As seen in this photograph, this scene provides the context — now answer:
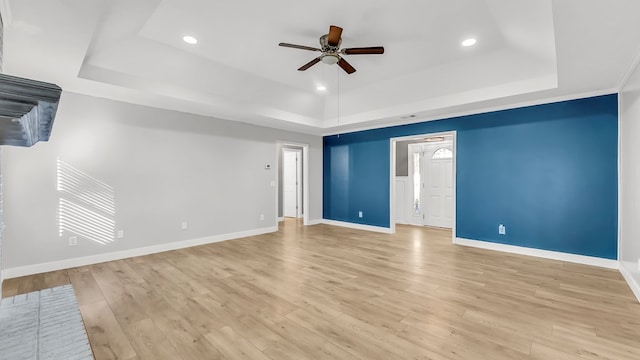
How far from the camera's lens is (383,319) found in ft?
7.91

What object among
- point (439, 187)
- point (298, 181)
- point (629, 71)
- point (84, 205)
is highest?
point (629, 71)

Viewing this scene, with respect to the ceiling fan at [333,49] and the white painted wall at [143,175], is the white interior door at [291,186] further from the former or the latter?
the ceiling fan at [333,49]

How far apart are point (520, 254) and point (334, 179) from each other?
4.26 metres

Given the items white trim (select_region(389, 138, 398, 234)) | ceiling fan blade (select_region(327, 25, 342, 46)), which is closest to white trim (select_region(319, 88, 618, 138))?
white trim (select_region(389, 138, 398, 234))

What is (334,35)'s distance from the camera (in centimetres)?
282

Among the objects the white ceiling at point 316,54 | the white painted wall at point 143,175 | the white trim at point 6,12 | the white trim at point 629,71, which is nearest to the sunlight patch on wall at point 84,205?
the white painted wall at point 143,175

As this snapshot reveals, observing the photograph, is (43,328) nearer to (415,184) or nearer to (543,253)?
(543,253)

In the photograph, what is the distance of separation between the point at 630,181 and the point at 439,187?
393cm

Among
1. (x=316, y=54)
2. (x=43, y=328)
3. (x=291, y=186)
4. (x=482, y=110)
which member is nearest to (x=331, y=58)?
(x=316, y=54)

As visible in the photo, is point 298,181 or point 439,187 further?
point 298,181

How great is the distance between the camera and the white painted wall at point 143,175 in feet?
11.7

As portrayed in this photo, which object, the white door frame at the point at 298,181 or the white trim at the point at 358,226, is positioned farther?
the white door frame at the point at 298,181

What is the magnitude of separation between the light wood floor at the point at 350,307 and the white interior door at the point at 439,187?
2547 mm

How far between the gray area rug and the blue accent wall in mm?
5419
